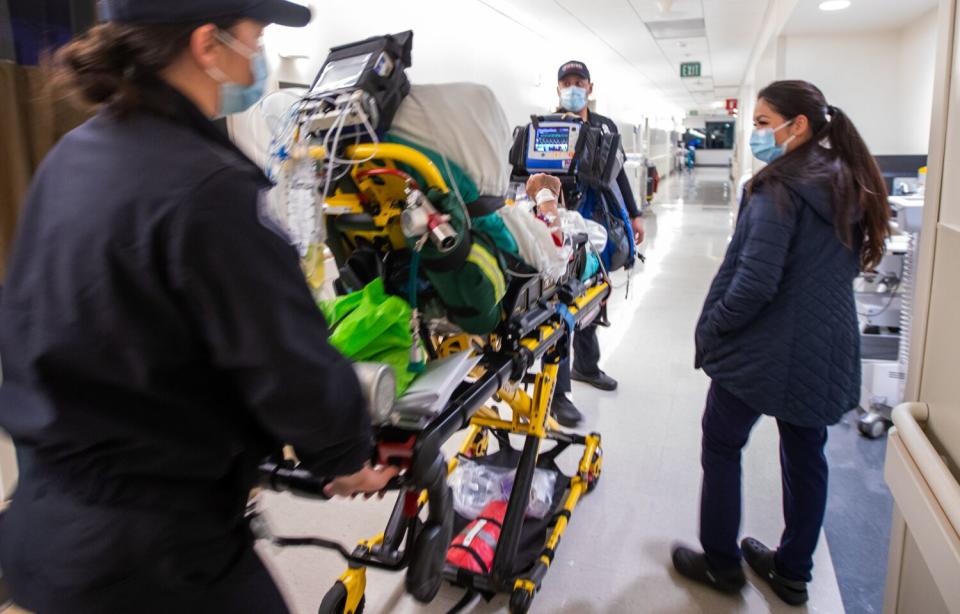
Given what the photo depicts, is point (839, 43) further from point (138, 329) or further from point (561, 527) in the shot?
point (138, 329)

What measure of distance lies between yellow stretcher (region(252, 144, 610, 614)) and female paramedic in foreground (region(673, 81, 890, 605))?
530 mm

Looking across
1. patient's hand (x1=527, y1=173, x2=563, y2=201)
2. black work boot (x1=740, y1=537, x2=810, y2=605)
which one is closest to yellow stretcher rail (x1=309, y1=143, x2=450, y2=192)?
patient's hand (x1=527, y1=173, x2=563, y2=201)

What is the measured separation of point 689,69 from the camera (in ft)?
35.9

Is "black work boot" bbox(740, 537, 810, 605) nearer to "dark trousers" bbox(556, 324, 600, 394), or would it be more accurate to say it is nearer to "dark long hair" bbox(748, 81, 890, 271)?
"dark long hair" bbox(748, 81, 890, 271)

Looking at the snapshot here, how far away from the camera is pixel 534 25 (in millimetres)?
6461

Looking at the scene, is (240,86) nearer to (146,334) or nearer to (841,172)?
(146,334)

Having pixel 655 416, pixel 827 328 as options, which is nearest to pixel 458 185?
pixel 827 328

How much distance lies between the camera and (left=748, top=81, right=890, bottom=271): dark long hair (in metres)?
1.66

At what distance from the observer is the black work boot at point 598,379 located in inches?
146

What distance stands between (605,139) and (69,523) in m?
2.64

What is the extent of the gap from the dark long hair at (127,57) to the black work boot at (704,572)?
2.09 metres

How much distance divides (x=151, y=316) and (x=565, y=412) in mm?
2693

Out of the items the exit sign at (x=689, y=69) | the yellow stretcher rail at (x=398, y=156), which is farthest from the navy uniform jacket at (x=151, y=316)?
the exit sign at (x=689, y=69)

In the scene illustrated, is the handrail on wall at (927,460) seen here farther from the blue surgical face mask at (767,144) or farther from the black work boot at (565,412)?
the black work boot at (565,412)
